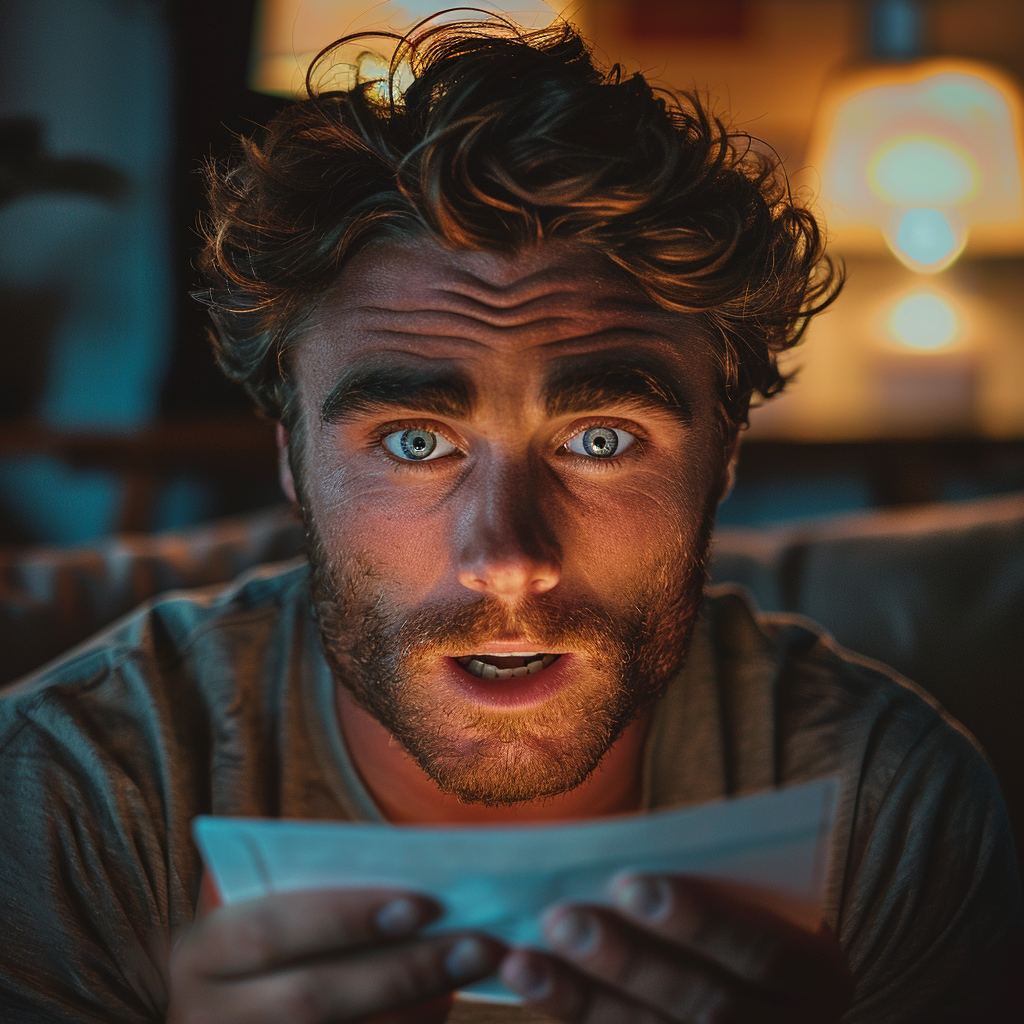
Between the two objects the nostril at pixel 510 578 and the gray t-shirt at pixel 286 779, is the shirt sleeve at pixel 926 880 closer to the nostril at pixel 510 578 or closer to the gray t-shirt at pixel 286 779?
the gray t-shirt at pixel 286 779

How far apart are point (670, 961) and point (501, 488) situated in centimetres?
33

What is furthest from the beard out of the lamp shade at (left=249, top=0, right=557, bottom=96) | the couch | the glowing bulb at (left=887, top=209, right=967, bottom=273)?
the glowing bulb at (left=887, top=209, right=967, bottom=273)

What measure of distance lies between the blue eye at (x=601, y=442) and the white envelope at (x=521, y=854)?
325 mm

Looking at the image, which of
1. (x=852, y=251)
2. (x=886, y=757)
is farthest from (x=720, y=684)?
(x=852, y=251)

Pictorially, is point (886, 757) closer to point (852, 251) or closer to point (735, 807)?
point (735, 807)

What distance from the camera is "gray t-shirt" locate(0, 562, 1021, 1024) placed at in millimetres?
758

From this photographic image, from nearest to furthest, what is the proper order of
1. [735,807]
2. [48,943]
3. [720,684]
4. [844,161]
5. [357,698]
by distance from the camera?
[735,807]
[48,943]
[357,698]
[720,684]
[844,161]

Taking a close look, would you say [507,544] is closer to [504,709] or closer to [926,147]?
[504,709]

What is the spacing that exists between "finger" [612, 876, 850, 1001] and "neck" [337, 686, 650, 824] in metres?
0.29

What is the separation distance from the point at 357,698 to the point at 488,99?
1.61 feet

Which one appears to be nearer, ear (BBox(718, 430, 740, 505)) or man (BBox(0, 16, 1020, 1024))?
man (BBox(0, 16, 1020, 1024))

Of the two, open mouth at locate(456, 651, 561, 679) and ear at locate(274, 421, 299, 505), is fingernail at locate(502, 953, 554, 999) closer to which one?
open mouth at locate(456, 651, 561, 679)

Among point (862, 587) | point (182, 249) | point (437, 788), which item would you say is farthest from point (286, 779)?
point (182, 249)

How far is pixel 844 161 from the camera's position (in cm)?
175
